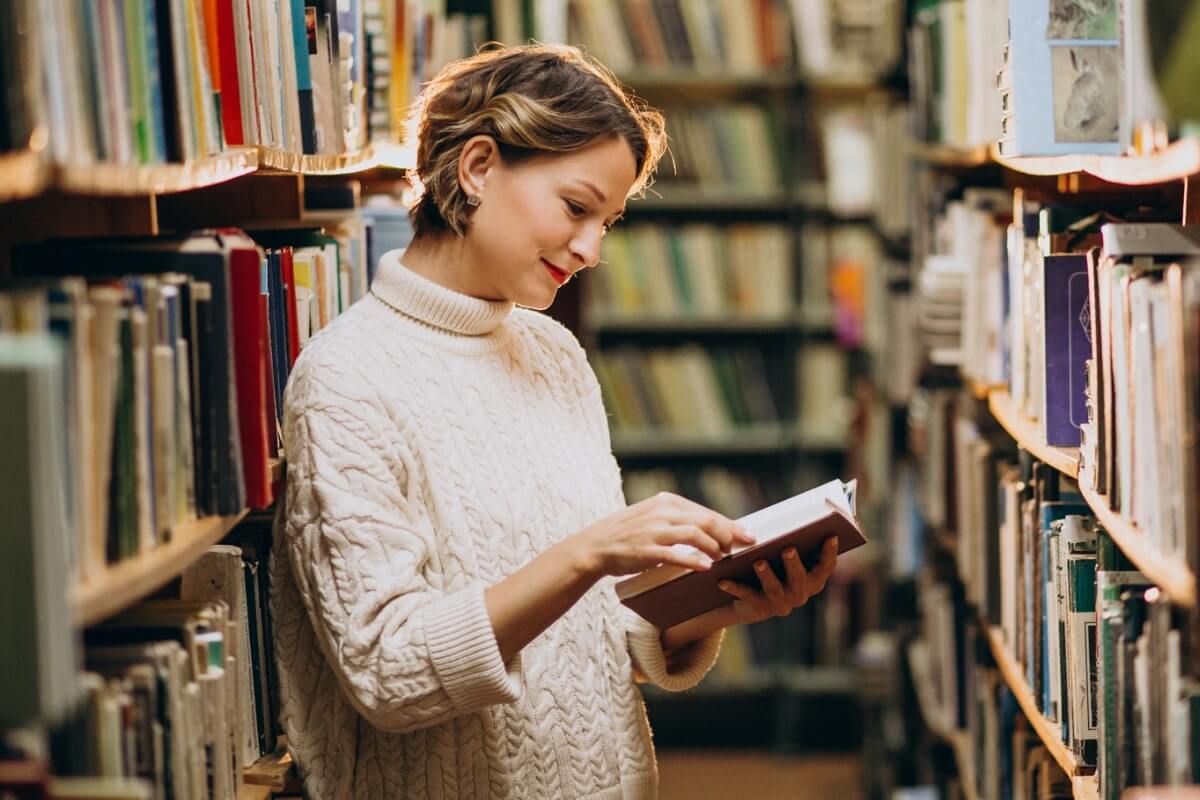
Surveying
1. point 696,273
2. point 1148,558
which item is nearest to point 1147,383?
point 1148,558

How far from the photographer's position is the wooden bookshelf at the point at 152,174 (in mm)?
1114

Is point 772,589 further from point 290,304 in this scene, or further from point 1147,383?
point 290,304

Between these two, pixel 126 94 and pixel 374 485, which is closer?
pixel 126 94

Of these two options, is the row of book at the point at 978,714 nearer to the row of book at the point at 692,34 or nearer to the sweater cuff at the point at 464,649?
the sweater cuff at the point at 464,649

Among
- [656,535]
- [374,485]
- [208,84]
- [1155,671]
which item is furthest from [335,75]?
[1155,671]

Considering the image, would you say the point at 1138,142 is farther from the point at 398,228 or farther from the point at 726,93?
the point at 726,93

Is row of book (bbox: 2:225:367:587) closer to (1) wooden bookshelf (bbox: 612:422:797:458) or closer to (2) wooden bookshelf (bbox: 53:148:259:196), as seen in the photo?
(2) wooden bookshelf (bbox: 53:148:259:196)

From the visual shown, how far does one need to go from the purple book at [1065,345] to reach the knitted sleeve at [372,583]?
850 millimetres

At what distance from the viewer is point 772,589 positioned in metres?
1.75

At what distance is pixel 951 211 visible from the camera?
3.14 m

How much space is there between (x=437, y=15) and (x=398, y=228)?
2.36 ft

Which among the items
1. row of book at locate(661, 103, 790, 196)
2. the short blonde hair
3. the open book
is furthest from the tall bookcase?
row of book at locate(661, 103, 790, 196)

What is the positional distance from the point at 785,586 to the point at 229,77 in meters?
0.87

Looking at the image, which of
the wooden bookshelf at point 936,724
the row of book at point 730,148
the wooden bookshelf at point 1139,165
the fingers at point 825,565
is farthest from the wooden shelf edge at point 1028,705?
the row of book at point 730,148
